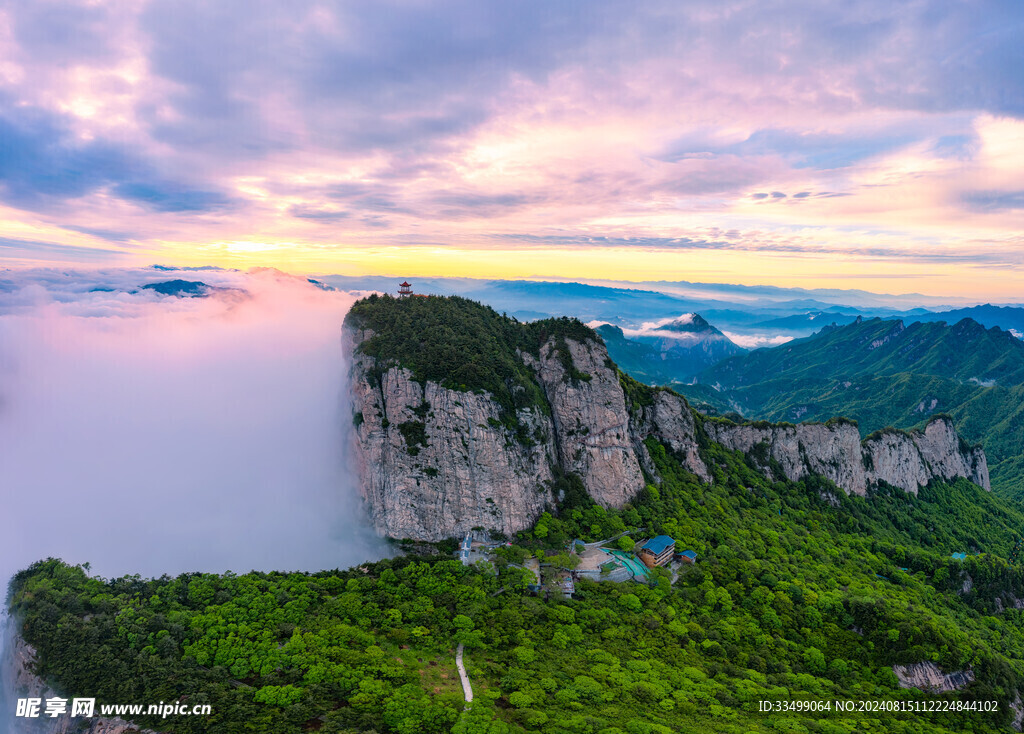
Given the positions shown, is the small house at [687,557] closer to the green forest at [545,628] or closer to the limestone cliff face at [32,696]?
the green forest at [545,628]

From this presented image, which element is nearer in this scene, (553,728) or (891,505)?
(553,728)

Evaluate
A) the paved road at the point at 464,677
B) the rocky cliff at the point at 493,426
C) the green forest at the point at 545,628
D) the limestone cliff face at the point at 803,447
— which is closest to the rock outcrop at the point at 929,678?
the green forest at the point at 545,628

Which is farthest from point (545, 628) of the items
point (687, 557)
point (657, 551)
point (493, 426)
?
point (493, 426)

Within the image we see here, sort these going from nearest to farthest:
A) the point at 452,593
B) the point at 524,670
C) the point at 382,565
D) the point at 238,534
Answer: the point at 524,670, the point at 452,593, the point at 382,565, the point at 238,534

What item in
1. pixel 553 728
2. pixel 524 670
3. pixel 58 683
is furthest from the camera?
pixel 524 670

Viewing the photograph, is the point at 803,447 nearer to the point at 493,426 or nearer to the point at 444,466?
the point at 493,426

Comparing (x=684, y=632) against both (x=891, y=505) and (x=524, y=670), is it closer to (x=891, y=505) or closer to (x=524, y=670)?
(x=524, y=670)

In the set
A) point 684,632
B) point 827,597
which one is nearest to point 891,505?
point 827,597
